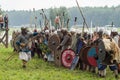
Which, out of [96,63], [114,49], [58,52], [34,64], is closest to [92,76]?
[96,63]

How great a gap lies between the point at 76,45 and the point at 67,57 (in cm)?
97

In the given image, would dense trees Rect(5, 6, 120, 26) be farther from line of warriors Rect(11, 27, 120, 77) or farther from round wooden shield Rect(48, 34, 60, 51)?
round wooden shield Rect(48, 34, 60, 51)

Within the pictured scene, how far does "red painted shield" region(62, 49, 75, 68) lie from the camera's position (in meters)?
17.8

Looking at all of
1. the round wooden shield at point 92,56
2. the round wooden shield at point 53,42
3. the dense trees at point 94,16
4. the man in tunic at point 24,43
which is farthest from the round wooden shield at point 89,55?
the dense trees at point 94,16

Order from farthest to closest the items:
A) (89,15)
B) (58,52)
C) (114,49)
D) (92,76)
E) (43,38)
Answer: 1. (89,15)
2. (43,38)
3. (58,52)
4. (92,76)
5. (114,49)

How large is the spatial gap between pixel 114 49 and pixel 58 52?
4727 mm

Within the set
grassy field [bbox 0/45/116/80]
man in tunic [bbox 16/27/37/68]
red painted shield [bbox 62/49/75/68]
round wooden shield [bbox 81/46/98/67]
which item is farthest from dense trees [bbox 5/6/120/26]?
round wooden shield [bbox 81/46/98/67]

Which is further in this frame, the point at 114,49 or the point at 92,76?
the point at 92,76

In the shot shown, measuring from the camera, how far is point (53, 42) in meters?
18.9

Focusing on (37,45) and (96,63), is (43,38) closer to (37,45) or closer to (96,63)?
(37,45)

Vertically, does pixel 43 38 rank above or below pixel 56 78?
above

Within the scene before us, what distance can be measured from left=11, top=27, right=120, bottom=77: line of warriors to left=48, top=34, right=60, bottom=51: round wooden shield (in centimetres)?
18

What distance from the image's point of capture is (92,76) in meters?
15.7

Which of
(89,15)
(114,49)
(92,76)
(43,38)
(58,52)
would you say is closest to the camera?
(114,49)
